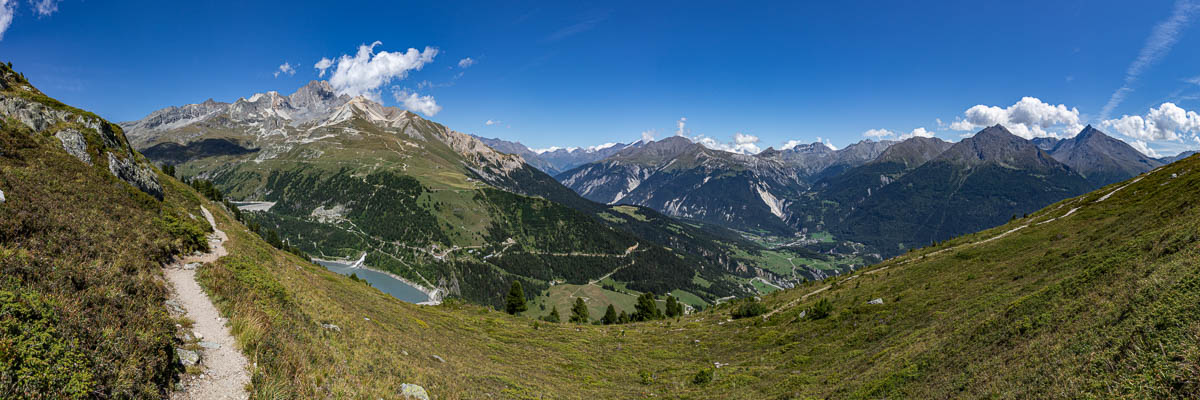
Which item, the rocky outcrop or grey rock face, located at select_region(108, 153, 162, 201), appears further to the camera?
grey rock face, located at select_region(108, 153, 162, 201)

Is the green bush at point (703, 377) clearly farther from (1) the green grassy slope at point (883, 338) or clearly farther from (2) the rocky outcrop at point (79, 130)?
(2) the rocky outcrop at point (79, 130)

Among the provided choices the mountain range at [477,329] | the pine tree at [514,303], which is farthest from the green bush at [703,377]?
the pine tree at [514,303]

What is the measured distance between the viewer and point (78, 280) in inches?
400

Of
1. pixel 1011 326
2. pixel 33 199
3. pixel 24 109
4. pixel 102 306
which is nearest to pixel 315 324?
pixel 102 306

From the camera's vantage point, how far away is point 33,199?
46.9 feet

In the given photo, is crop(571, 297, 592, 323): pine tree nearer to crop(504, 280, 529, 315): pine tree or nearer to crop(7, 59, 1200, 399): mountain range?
crop(504, 280, 529, 315): pine tree

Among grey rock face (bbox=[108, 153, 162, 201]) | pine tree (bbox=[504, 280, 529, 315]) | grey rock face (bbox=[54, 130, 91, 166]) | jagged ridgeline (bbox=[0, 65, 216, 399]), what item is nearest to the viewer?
jagged ridgeline (bbox=[0, 65, 216, 399])

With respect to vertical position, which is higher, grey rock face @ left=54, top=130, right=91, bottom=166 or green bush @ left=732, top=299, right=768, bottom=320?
grey rock face @ left=54, top=130, right=91, bottom=166

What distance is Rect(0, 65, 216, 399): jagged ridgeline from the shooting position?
21.8ft

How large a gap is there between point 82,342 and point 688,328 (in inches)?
2200

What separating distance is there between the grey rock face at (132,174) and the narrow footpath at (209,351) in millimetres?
29477

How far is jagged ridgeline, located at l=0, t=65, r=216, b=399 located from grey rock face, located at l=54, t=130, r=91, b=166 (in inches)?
560

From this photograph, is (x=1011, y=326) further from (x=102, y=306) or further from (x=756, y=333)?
(x=102, y=306)

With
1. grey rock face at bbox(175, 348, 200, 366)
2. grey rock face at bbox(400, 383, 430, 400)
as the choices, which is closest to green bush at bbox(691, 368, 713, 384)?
grey rock face at bbox(400, 383, 430, 400)
